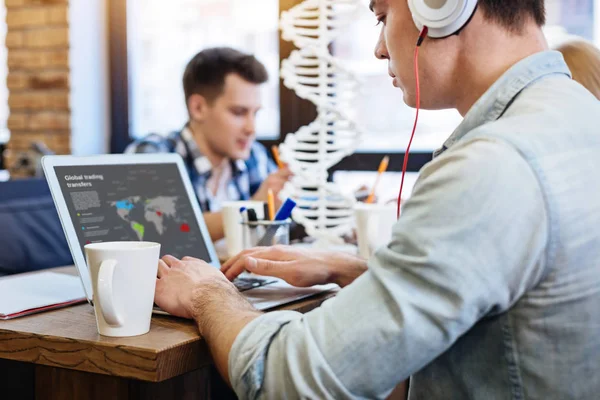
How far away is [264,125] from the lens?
314 centimetres

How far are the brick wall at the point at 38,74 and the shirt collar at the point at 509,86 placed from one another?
8.66 ft

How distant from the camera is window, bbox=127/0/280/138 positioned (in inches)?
122

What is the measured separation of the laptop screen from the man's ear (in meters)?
1.28

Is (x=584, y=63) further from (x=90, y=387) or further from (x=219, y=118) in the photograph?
(x=219, y=118)

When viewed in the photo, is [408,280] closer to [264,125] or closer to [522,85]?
[522,85]

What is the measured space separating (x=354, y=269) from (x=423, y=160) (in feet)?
5.32

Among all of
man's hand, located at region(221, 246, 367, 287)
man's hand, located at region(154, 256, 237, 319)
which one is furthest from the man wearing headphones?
man's hand, located at region(221, 246, 367, 287)

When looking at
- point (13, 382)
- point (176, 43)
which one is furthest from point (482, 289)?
point (176, 43)

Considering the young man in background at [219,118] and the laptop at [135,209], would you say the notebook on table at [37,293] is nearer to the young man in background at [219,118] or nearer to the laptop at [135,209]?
the laptop at [135,209]

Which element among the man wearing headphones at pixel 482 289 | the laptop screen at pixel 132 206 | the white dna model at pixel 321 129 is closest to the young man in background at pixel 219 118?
the white dna model at pixel 321 129

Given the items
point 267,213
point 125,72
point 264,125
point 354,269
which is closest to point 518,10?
point 354,269

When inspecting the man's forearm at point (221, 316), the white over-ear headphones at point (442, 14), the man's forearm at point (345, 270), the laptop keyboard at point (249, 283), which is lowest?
the laptop keyboard at point (249, 283)

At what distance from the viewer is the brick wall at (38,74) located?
3.15 meters

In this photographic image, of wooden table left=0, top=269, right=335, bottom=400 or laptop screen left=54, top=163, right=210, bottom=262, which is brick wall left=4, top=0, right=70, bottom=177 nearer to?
laptop screen left=54, top=163, right=210, bottom=262
